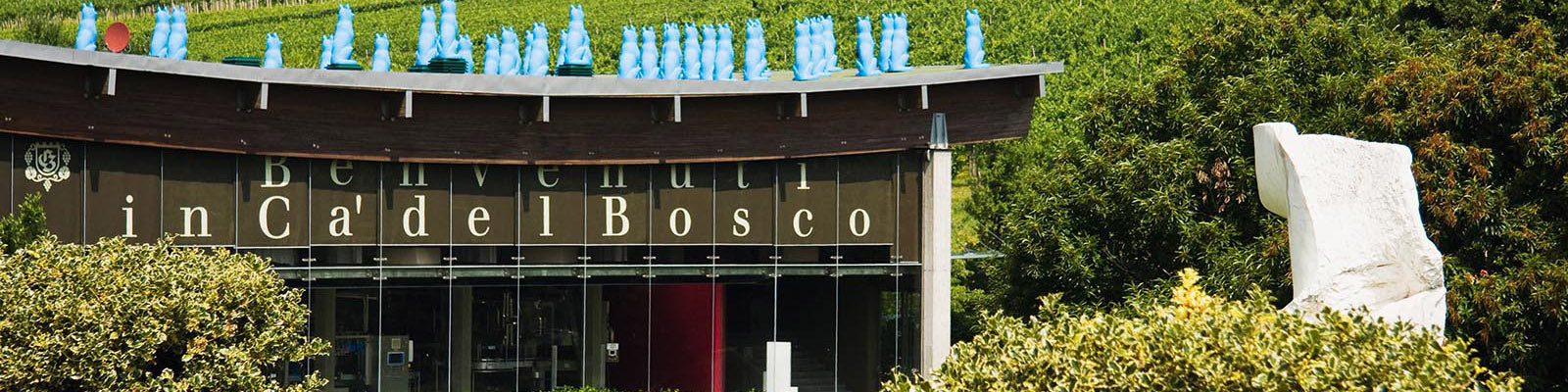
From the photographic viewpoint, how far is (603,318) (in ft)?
96.3

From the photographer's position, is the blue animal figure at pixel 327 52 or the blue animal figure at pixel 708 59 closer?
the blue animal figure at pixel 327 52

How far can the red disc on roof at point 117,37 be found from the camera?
2597cm

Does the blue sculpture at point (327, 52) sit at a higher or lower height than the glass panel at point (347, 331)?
higher

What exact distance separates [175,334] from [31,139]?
8085 mm

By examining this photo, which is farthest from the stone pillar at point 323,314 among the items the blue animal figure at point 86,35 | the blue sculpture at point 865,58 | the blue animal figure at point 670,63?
the blue sculpture at point 865,58

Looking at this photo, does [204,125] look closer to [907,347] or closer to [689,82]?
[689,82]

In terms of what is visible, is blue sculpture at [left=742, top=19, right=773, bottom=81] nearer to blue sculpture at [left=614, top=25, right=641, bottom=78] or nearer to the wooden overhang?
the wooden overhang

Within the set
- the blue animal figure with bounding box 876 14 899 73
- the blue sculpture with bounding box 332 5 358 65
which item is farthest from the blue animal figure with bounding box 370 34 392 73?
the blue animal figure with bounding box 876 14 899 73

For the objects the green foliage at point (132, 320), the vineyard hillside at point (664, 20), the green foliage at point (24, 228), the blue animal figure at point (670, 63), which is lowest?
the green foliage at point (132, 320)

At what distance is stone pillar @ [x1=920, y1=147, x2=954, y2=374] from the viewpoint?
97.7 feet

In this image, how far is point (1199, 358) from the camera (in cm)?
1220

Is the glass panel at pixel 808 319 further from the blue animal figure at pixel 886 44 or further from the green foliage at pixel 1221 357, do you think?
the green foliage at pixel 1221 357

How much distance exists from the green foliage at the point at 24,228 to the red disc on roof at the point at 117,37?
4924 millimetres

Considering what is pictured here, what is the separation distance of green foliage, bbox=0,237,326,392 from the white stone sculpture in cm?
1165
